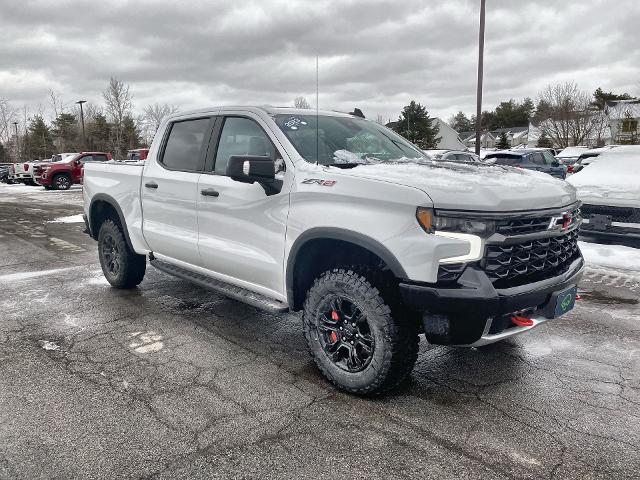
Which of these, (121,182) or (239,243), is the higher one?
(121,182)

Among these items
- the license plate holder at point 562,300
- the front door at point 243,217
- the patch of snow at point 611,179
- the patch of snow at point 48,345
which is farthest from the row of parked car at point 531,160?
the patch of snow at point 48,345

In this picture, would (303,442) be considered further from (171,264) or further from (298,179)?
(171,264)

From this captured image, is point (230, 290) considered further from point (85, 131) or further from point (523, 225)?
point (85, 131)

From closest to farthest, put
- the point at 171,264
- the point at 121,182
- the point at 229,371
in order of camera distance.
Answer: the point at 229,371, the point at 171,264, the point at 121,182

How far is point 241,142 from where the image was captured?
4133 millimetres

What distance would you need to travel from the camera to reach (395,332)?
9.95 ft

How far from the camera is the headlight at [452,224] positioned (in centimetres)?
280

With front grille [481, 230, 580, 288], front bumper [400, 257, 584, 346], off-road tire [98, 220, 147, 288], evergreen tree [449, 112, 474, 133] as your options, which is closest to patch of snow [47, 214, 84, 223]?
off-road tire [98, 220, 147, 288]

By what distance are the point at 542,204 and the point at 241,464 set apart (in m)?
2.19

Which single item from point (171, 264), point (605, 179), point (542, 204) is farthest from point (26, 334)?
point (605, 179)

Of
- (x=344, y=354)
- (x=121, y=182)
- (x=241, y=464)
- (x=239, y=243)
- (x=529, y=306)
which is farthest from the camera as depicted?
(x=121, y=182)

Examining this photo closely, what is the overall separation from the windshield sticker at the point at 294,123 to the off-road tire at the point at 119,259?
8.56ft

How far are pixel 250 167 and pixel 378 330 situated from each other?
4.35 feet

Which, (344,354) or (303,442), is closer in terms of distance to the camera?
(303,442)
